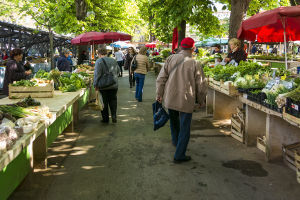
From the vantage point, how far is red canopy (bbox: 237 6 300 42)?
578 cm

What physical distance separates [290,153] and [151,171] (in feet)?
6.82

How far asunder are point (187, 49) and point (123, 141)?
2294 mm

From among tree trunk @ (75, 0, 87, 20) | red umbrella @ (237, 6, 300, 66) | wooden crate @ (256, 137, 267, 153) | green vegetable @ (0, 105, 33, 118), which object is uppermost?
Result: tree trunk @ (75, 0, 87, 20)

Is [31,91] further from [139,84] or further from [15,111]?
[139,84]

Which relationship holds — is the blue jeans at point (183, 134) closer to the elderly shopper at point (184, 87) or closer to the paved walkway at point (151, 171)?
the elderly shopper at point (184, 87)

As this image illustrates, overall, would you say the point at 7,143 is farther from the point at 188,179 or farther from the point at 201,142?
the point at 201,142

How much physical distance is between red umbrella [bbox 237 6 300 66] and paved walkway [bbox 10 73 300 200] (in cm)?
240

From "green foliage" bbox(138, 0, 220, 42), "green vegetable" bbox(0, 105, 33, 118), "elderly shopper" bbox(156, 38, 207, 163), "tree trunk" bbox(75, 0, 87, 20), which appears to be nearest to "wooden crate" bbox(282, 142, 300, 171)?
"elderly shopper" bbox(156, 38, 207, 163)

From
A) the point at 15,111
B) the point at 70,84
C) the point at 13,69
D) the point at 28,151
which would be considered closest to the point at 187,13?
the point at 70,84

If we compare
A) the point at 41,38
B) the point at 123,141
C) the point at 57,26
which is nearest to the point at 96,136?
the point at 123,141

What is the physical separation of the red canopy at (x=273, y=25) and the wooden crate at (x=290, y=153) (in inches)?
96.1

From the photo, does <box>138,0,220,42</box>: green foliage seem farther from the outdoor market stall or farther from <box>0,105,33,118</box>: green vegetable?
<box>0,105,33,118</box>: green vegetable

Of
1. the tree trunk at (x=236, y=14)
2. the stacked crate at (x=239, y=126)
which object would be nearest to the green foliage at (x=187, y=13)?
the tree trunk at (x=236, y=14)

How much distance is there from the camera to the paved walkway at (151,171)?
3740 millimetres
